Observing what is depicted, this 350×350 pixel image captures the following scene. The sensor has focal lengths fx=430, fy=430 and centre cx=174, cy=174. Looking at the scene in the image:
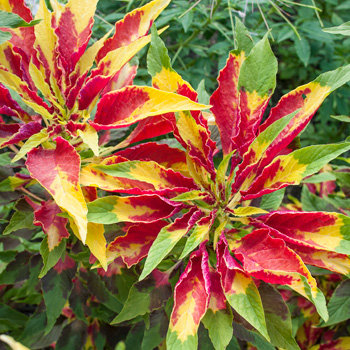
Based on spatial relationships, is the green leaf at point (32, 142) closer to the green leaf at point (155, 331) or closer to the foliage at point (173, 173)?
the foliage at point (173, 173)

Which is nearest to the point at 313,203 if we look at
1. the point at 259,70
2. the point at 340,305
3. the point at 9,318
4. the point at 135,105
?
the point at 340,305

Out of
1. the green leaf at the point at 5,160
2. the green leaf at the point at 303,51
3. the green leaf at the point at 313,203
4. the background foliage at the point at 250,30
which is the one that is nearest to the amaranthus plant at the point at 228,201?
the green leaf at the point at 5,160

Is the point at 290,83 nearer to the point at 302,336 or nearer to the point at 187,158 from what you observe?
the point at 302,336

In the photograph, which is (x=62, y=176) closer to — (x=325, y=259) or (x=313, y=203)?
(x=325, y=259)

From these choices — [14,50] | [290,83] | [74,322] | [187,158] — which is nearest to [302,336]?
[74,322]

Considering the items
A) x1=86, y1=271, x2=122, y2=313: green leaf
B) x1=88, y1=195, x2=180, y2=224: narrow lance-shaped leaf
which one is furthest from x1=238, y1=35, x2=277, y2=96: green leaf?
x1=86, y1=271, x2=122, y2=313: green leaf

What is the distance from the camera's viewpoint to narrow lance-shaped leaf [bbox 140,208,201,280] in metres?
0.58

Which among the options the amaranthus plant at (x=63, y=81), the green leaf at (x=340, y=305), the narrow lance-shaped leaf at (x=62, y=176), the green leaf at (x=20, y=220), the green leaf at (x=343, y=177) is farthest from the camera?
the green leaf at (x=343, y=177)

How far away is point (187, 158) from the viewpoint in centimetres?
71

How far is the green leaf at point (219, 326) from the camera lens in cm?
63

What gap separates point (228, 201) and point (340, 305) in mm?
385

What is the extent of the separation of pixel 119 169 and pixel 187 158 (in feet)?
0.43

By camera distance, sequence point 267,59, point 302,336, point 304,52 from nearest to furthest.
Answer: point 267,59 → point 302,336 → point 304,52

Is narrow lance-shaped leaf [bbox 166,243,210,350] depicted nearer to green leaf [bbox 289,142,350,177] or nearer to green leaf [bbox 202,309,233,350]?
green leaf [bbox 202,309,233,350]
